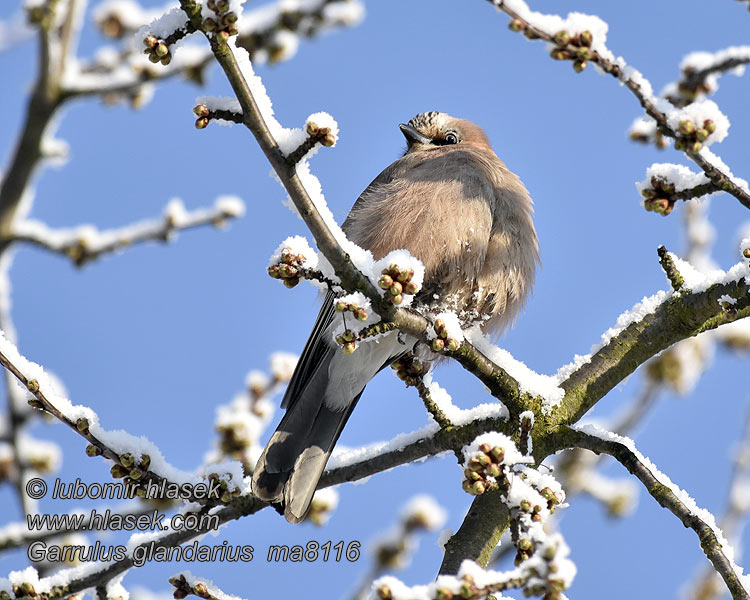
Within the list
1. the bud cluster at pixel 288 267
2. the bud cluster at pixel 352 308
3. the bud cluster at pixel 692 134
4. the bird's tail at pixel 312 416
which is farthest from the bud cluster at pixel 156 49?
the bird's tail at pixel 312 416

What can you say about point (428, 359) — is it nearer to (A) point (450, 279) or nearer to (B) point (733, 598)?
(A) point (450, 279)

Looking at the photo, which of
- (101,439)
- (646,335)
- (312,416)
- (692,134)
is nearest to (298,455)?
(312,416)

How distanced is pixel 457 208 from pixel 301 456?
1.44 m

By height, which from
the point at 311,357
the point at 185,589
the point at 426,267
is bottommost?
the point at 185,589

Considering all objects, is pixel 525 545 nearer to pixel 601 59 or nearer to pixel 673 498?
pixel 673 498

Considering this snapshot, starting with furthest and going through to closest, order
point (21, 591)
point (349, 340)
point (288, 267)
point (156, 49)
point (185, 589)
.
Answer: point (185, 589), point (21, 591), point (349, 340), point (288, 267), point (156, 49)

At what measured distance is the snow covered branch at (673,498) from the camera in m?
2.78

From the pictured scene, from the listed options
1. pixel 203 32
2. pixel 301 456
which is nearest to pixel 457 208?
pixel 301 456

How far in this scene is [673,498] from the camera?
2967 millimetres

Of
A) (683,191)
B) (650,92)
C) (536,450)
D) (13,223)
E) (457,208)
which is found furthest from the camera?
(13,223)

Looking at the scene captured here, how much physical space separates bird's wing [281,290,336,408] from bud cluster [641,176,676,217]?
200 centimetres

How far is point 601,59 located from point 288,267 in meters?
1.12

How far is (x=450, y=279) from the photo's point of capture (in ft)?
14.0

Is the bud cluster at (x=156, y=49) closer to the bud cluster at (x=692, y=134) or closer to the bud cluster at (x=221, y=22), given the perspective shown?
the bud cluster at (x=221, y=22)
